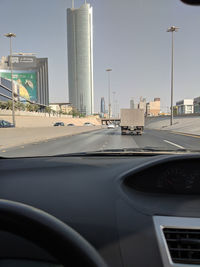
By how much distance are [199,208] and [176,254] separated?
1.34 feet

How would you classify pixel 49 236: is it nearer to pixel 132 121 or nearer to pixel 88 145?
pixel 88 145

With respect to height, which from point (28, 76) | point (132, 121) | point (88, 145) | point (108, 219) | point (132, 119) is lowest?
point (88, 145)

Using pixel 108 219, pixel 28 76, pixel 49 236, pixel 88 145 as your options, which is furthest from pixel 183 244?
pixel 28 76

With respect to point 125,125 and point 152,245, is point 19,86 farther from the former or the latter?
point 152,245

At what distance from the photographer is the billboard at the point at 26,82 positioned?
141 m

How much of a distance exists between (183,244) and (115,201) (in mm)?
533

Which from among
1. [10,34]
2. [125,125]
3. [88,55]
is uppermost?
[88,55]

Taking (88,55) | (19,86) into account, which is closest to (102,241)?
(19,86)

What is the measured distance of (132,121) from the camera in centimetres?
2883

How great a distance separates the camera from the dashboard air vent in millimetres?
1431

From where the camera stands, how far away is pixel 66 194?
6.32ft

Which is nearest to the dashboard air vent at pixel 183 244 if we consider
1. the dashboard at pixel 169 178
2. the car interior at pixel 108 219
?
the car interior at pixel 108 219

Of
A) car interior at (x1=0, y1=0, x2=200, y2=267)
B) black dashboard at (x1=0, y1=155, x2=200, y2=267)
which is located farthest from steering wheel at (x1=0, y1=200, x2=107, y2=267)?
black dashboard at (x1=0, y1=155, x2=200, y2=267)

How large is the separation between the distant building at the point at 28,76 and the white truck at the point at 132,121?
11065 cm
